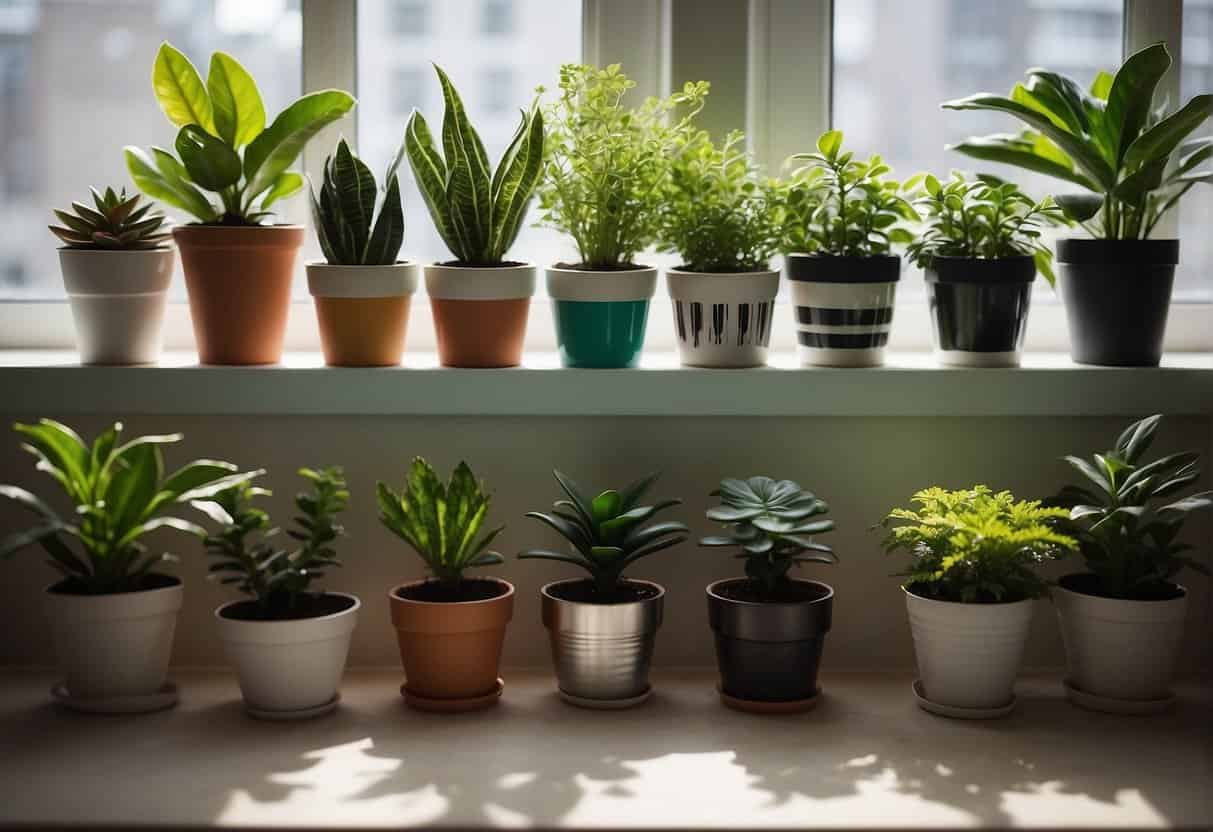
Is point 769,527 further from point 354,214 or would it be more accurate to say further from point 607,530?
point 354,214

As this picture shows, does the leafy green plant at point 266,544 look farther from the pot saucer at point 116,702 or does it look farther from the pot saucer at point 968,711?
the pot saucer at point 968,711

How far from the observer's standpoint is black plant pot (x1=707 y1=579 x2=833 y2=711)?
168cm

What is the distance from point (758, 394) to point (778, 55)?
1.94 ft

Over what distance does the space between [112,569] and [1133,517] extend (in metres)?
1.36

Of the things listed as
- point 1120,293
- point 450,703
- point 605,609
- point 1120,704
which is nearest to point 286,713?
point 450,703

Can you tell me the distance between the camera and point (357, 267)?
1798mm

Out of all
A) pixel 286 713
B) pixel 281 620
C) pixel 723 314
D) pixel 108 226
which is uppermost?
pixel 108 226

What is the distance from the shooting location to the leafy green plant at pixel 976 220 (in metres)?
1.83

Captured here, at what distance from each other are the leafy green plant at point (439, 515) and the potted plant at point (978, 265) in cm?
73

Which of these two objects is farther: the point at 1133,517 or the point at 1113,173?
the point at 1113,173

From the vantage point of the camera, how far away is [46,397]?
71.0 inches

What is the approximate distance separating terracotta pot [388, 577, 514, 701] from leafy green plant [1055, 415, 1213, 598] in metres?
0.80

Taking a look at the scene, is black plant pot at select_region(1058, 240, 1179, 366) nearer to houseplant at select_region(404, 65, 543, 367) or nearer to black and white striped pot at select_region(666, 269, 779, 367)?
black and white striped pot at select_region(666, 269, 779, 367)

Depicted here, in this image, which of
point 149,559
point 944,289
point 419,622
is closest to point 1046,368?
point 944,289
